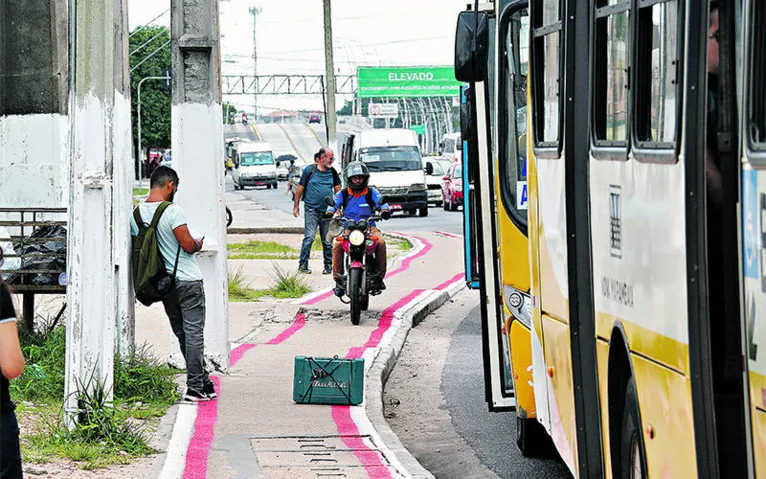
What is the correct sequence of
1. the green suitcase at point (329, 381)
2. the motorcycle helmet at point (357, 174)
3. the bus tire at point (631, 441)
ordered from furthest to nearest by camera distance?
1. the motorcycle helmet at point (357, 174)
2. the green suitcase at point (329, 381)
3. the bus tire at point (631, 441)

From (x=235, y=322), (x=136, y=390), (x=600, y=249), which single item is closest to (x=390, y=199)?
(x=235, y=322)

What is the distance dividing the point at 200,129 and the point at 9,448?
6407mm

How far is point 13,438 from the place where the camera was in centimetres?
547

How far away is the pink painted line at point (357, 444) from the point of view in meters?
8.23

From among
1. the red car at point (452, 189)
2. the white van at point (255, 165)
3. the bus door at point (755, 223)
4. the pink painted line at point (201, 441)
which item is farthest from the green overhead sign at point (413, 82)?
the bus door at point (755, 223)

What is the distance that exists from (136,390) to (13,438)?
16.8 feet

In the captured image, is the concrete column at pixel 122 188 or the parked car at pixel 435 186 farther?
the parked car at pixel 435 186

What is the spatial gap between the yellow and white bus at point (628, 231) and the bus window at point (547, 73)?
0.02m

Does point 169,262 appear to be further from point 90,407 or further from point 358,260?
point 358,260

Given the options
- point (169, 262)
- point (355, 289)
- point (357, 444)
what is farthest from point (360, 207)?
point (357, 444)

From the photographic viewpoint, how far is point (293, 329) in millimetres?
15711

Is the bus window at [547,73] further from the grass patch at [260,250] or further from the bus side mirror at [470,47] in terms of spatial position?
the grass patch at [260,250]

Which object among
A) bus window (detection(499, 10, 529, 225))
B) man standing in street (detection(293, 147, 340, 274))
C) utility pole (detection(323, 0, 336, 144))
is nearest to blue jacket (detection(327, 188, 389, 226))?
man standing in street (detection(293, 147, 340, 274))

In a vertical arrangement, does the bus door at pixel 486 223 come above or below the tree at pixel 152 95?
below
